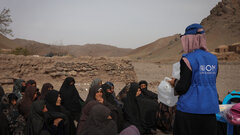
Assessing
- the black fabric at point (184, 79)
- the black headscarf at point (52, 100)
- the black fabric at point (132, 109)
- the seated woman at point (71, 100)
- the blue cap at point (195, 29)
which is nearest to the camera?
the black fabric at point (184, 79)

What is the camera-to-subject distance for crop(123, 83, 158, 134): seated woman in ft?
15.1

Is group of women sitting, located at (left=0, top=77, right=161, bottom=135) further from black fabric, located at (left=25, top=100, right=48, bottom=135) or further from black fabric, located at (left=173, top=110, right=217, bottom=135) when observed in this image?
black fabric, located at (left=173, top=110, right=217, bottom=135)

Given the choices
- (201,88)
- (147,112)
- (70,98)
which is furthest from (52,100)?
(201,88)

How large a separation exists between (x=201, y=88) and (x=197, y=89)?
4cm

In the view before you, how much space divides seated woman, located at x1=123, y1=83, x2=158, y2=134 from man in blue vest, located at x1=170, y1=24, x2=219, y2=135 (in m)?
2.58

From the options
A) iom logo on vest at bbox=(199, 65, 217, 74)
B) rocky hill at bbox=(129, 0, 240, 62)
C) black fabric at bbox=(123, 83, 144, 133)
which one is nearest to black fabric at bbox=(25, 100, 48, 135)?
black fabric at bbox=(123, 83, 144, 133)

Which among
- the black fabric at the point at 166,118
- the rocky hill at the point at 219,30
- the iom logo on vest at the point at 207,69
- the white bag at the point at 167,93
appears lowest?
the black fabric at the point at 166,118

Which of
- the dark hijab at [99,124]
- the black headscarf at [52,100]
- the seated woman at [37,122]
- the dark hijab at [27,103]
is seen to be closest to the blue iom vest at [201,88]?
the dark hijab at [99,124]

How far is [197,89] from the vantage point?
1970mm

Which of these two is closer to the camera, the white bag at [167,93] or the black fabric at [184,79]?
the black fabric at [184,79]

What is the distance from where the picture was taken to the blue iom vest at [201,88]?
6.41ft

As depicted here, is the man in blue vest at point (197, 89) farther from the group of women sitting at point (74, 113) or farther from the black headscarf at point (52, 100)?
the black headscarf at point (52, 100)

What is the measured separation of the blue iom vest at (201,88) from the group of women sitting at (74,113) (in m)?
0.83

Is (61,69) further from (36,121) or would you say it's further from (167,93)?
(167,93)
